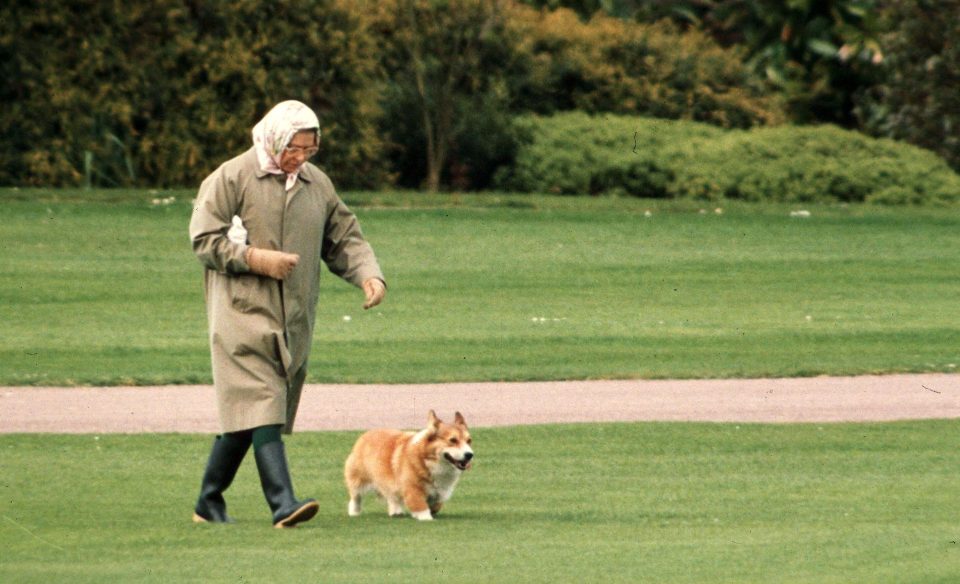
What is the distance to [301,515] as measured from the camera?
7.86m

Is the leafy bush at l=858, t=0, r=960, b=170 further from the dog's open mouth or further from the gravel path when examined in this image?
the dog's open mouth

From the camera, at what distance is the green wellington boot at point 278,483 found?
7898mm

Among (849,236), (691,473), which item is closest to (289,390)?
(691,473)

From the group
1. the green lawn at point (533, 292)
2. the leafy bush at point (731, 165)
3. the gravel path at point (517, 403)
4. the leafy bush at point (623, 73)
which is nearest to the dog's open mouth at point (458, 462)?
the gravel path at point (517, 403)

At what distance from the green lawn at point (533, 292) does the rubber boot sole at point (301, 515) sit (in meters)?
5.15

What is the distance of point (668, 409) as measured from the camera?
12039mm

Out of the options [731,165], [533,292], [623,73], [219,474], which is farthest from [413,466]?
[623,73]

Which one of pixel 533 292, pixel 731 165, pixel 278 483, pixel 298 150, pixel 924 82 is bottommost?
pixel 731 165

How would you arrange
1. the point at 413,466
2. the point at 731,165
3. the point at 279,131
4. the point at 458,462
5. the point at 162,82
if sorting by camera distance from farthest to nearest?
1. the point at 731,165
2. the point at 162,82
3. the point at 413,466
4. the point at 458,462
5. the point at 279,131

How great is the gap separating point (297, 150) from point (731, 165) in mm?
17485

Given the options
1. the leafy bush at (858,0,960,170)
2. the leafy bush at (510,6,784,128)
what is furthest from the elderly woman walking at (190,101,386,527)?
the leafy bush at (858,0,960,170)

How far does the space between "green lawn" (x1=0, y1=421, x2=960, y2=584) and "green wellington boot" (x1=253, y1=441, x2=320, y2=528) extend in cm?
9

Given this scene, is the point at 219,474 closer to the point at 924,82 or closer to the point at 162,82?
the point at 162,82

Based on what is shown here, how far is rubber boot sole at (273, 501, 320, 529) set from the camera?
25.6 feet
